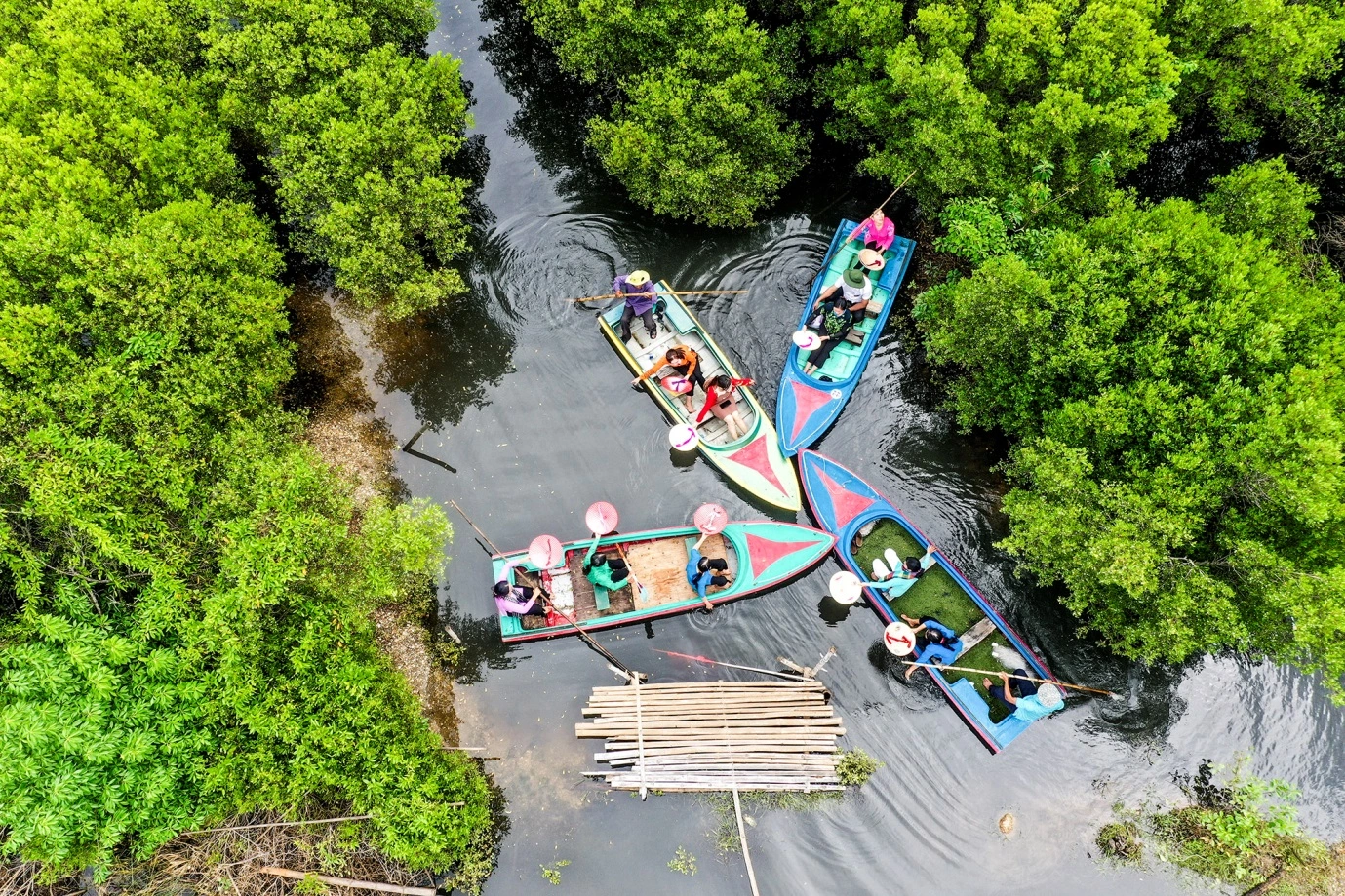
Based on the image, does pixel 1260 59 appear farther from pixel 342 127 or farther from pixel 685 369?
pixel 342 127

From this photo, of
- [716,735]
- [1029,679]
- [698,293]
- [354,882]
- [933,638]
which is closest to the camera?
[354,882]

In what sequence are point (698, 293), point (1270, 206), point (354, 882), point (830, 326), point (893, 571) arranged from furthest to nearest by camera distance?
1. point (698, 293)
2. point (830, 326)
3. point (893, 571)
4. point (1270, 206)
5. point (354, 882)

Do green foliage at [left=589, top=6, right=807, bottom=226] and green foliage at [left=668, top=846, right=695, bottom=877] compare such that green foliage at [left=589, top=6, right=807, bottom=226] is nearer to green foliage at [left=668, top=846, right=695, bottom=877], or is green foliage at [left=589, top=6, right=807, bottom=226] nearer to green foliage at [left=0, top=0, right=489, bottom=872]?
green foliage at [left=0, top=0, right=489, bottom=872]

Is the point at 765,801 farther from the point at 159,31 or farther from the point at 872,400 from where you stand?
the point at 159,31

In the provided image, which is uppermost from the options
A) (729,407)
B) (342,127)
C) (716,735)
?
(342,127)

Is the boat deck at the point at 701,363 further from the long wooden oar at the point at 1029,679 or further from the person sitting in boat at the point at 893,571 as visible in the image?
the long wooden oar at the point at 1029,679

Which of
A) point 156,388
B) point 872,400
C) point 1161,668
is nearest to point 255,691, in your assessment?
point 156,388

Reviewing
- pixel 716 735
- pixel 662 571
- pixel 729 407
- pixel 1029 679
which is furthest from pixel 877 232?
pixel 716 735
